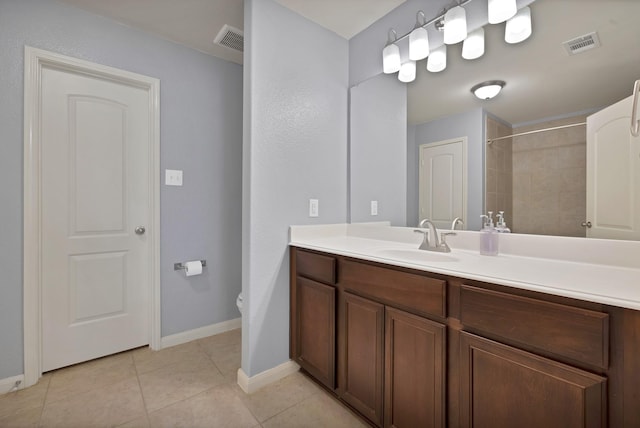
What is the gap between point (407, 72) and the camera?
176 cm

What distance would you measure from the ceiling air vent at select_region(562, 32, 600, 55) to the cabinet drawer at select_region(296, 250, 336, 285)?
1383 mm

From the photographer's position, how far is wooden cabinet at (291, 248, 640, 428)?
0.70m

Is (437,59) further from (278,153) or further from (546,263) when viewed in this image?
(546,263)

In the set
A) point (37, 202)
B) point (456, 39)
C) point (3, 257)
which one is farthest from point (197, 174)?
point (456, 39)

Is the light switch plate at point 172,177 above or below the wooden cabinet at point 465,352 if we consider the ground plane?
above

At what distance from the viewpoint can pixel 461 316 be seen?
3.14 feet

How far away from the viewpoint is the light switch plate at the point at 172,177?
6.97 feet

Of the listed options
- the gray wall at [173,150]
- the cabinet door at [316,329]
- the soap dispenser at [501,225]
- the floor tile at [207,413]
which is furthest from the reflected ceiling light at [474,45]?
the floor tile at [207,413]

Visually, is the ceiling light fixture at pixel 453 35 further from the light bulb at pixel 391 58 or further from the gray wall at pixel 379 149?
the gray wall at pixel 379 149

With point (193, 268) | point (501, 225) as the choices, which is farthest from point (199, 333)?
point (501, 225)

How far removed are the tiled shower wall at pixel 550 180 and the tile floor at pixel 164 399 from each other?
1.28 metres

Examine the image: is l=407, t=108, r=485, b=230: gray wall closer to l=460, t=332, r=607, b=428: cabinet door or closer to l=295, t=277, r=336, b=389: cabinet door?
l=460, t=332, r=607, b=428: cabinet door

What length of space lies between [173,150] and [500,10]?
7.24 feet

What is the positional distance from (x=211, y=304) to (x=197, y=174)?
1.10m
